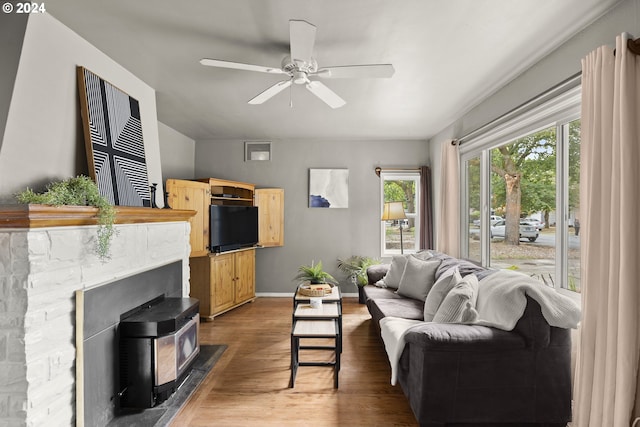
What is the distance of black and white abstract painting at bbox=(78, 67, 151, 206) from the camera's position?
6.98ft

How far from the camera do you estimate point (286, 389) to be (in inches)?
98.3

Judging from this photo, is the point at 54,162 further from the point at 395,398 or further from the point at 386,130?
the point at 386,130

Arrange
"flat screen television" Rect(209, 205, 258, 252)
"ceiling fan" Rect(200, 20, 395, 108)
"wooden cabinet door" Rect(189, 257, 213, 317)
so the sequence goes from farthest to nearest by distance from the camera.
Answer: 1. "flat screen television" Rect(209, 205, 258, 252)
2. "wooden cabinet door" Rect(189, 257, 213, 317)
3. "ceiling fan" Rect(200, 20, 395, 108)

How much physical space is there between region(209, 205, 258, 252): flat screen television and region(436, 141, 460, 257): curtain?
8.77ft

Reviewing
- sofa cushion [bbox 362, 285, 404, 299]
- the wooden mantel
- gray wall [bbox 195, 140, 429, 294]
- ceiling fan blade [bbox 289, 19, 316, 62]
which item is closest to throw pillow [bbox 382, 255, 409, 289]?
sofa cushion [bbox 362, 285, 404, 299]

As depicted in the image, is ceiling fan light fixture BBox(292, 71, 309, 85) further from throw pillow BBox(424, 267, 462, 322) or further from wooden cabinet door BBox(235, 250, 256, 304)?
wooden cabinet door BBox(235, 250, 256, 304)

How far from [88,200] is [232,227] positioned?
2.60 meters

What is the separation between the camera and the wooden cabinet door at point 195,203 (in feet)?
12.5

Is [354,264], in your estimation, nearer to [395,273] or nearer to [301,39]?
[395,273]

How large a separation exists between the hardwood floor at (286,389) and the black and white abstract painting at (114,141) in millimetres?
1593

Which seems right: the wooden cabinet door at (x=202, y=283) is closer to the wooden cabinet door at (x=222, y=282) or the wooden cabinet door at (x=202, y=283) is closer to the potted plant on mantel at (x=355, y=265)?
the wooden cabinet door at (x=222, y=282)

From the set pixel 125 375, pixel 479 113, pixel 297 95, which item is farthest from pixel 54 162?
pixel 479 113

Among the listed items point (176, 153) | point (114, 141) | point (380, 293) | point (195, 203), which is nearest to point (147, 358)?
point (114, 141)

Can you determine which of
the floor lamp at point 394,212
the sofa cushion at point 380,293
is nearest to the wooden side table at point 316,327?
the sofa cushion at point 380,293
